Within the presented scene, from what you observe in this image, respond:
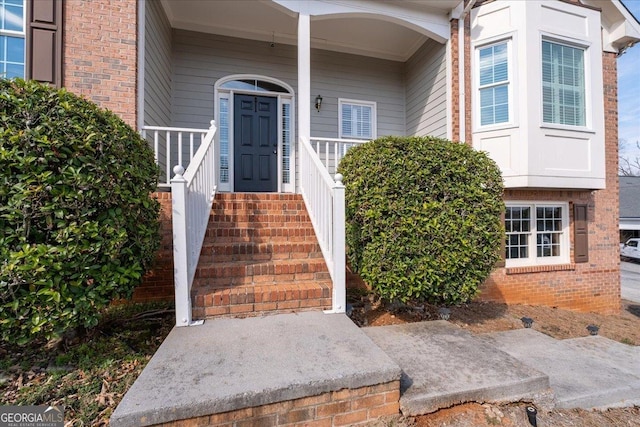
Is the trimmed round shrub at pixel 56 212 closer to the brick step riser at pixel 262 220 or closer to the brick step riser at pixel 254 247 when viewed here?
the brick step riser at pixel 254 247

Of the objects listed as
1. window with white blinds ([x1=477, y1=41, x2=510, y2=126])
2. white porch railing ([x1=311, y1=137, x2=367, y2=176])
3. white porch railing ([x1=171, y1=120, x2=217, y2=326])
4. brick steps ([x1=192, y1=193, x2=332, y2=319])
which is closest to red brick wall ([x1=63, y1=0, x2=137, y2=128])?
white porch railing ([x1=171, y1=120, x2=217, y2=326])

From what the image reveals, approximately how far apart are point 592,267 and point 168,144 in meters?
8.04

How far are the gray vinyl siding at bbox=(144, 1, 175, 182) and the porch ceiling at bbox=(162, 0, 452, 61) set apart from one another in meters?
0.47

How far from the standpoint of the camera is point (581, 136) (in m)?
5.46

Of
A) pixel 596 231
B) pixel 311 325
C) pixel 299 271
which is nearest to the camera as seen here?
pixel 311 325

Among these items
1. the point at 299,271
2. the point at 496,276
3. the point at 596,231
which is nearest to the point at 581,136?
the point at 596,231

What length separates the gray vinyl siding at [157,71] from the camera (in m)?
4.53

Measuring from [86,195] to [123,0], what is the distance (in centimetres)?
343

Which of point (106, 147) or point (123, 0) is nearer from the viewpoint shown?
point (106, 147)

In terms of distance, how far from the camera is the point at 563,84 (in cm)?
546

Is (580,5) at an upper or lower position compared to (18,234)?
upper

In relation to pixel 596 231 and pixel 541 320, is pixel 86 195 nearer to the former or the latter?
pixel 541 320

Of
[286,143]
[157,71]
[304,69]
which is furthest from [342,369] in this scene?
[157,71]

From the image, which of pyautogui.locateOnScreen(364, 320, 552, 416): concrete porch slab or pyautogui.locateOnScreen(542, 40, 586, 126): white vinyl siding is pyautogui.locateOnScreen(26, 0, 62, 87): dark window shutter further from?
pyautogui.locateOnScreen(542, 40, 586, 126): white vinyl siding
